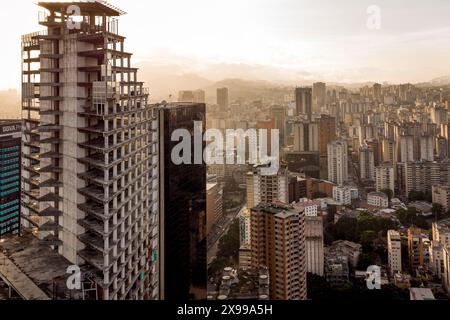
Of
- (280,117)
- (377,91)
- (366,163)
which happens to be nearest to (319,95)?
(377,91)

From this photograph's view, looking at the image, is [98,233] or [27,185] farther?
[27,185]

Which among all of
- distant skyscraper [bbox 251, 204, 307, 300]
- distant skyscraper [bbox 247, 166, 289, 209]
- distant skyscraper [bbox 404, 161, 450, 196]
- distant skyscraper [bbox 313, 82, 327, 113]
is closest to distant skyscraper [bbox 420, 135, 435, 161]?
distant skyscraper [bbox 404, 161, 450, 196]

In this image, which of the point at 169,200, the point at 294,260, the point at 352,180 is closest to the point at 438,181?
the point at 352,180

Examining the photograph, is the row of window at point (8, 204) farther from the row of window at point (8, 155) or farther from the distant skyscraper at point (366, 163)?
the distant skyscraper at point (366, 163)

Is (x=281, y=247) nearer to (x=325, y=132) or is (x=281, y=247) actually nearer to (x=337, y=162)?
(x=337, y=162)

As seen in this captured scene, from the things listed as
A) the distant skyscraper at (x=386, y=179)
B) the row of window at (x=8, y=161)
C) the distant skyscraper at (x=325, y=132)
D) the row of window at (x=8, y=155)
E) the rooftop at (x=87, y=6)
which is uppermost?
the rooftop at (x=87, y=6)

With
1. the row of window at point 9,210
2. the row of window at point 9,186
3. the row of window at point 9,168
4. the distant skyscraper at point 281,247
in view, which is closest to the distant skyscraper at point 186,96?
the distant skyscraper at point 281,247
